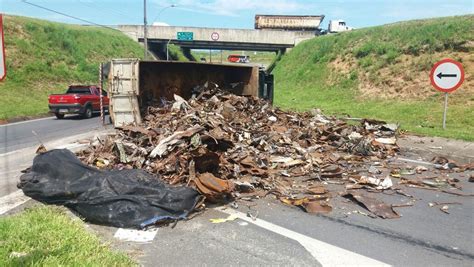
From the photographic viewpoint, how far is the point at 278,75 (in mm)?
39625

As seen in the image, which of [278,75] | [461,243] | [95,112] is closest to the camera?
[461,243]

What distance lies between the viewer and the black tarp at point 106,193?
5105 millimetres

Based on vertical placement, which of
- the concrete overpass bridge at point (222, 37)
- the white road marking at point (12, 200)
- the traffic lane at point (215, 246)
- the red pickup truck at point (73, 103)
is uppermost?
the concrete overpass bridge at point (222, 37)

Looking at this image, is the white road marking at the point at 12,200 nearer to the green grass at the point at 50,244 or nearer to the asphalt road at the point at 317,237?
the asphalt road at the point at 317,237

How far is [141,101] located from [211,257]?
8843mm

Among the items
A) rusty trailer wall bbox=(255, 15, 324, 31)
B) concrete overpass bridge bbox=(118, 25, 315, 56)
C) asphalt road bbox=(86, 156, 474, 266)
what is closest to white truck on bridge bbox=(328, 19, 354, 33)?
rusty trailer wall bbox=(255, 15, 324, 31)

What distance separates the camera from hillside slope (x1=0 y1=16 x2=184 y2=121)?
25328mm

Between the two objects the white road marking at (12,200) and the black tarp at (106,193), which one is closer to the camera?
the black tarp at (106,193)

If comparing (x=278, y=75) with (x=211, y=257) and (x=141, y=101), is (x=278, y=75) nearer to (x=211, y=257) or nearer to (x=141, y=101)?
(x=141, y=101)

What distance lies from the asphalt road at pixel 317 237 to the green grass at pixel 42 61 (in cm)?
1744

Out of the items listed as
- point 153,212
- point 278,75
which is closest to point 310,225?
point 153,212

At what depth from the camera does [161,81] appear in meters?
13.2

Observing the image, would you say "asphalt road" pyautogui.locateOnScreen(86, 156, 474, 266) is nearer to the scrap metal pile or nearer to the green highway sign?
the scrap metal pile

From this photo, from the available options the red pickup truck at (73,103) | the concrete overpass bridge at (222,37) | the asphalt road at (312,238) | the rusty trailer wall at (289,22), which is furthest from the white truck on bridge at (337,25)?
the asphalt road at (312,238)
